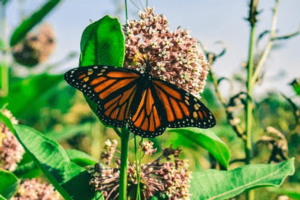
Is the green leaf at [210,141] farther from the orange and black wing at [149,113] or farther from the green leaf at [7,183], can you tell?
the green leaf at [7,183]

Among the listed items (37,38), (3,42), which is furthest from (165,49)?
(37,38)

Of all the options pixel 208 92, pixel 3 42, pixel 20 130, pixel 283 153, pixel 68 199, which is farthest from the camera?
pixel 208 92

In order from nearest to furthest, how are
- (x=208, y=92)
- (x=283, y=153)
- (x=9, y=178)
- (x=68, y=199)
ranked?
(x=68, y=199) → (x=9, y=178) → (x=283, y=153) → (x=208, y=92)

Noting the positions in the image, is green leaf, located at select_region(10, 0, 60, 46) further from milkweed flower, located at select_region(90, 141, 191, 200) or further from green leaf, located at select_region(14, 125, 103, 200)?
milkweed flower, located at select_region(90, 141, 191, 200)

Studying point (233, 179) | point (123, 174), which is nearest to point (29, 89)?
point (123, 174)

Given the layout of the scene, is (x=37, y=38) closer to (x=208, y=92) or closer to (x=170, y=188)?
(x=208, y=92)

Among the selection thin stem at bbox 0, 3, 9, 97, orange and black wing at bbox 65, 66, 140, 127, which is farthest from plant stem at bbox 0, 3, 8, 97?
orange and black wing at bbox 65, 66, 140, 127

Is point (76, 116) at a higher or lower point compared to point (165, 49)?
higher
